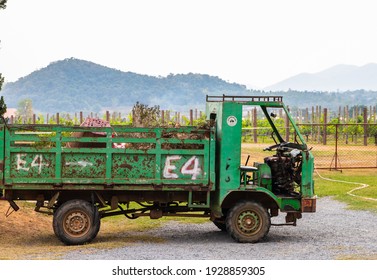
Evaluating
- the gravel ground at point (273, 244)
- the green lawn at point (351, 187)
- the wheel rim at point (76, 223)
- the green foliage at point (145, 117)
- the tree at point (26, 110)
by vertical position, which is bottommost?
the gravel ground at point (273, 244)

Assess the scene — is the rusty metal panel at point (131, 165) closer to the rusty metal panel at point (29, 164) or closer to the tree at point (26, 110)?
the rusty metal panel at point (29, 164)

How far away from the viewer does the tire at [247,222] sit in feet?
40.2

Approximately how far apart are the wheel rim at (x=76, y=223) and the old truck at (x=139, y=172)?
2 centimetres

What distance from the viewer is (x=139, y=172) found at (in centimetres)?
1202

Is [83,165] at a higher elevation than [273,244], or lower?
higher

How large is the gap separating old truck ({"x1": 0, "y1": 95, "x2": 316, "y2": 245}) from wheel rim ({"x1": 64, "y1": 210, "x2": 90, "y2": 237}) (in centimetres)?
2

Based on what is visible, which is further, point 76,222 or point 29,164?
point 76,222

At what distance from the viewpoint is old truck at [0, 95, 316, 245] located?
11922 mm

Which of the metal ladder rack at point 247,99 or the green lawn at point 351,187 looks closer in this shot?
the metal ladder rack at point 247,99

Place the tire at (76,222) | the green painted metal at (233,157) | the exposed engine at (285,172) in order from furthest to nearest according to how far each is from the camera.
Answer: the exposed engine at (285,172) → the green painted metal at (233,157) → the tire at (76,222)

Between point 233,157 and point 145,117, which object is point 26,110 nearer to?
point 145,117

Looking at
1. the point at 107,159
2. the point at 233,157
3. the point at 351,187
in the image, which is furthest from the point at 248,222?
the point at 351,187

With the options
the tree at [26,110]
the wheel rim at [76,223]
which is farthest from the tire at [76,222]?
the tree at [26,110]

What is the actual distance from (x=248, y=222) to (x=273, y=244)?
0.55 metres
